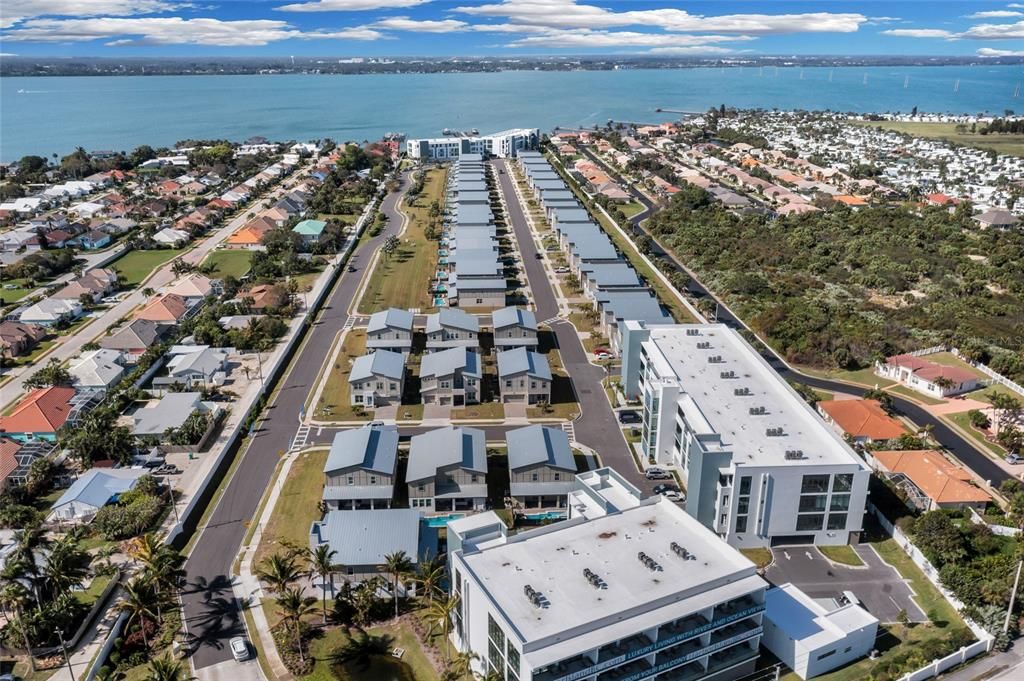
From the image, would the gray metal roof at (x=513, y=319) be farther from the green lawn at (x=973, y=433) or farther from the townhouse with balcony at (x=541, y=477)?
the green lawn at (x=973, y=433)

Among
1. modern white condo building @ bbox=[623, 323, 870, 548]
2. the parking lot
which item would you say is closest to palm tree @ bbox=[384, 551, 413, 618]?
modern white condo building @ bbox=[623, 323, 870, 548]

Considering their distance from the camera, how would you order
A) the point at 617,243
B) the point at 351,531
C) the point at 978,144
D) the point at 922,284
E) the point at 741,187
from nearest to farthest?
the point at 351,531, the point at 922,284, the point at 617,243, the point at 741,187, the point at 978,144

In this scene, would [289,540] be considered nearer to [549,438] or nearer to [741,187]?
[549,438]

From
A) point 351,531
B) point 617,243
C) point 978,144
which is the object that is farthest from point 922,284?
point 978,144

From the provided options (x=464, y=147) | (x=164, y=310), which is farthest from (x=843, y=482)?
(x=464, y=147)

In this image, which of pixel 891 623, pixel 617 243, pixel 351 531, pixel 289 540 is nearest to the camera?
pixel 891 623

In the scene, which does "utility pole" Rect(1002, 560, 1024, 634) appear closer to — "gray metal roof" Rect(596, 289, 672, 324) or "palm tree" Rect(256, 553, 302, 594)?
"palm tree" Rect(256, 553, 302, 594)
